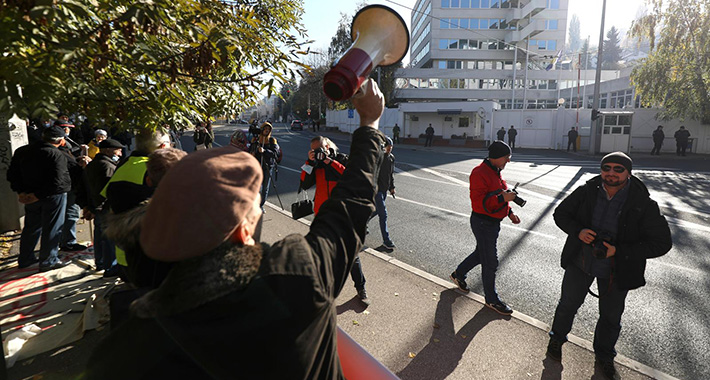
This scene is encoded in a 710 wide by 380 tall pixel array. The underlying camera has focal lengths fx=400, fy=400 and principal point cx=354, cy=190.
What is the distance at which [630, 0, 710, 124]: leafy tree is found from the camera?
2178 cm

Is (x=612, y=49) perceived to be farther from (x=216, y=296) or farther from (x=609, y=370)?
(x=216, y=296)

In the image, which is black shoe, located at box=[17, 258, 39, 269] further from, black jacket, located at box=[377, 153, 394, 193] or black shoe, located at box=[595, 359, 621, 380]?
black shoe, located at box=[595, 359, 621, 380]

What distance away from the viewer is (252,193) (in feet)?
3.63

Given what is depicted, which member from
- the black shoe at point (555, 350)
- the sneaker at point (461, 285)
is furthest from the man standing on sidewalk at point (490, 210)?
the black shoe at point (555, 350)

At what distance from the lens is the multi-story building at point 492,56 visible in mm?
48906

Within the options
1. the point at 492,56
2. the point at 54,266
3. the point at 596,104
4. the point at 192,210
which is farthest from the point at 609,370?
the point at 492,56

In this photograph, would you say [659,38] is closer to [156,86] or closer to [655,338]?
[655,338]

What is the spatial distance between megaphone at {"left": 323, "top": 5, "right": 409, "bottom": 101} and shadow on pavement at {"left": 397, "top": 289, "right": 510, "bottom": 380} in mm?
2728

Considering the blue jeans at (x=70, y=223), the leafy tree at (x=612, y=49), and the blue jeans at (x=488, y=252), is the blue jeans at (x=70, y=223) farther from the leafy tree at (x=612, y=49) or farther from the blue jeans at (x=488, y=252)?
the leafy tree at (x=612, y=49)

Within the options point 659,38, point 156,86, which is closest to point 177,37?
point 156,86

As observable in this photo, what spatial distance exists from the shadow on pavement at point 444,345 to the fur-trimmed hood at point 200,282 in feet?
8.88

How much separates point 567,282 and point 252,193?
3.47m

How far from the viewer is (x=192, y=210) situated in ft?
3.19

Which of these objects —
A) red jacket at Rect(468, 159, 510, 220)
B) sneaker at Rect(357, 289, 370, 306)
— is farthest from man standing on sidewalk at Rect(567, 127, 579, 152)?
→ sneaker at Rect(357, 289, 370, 306)
